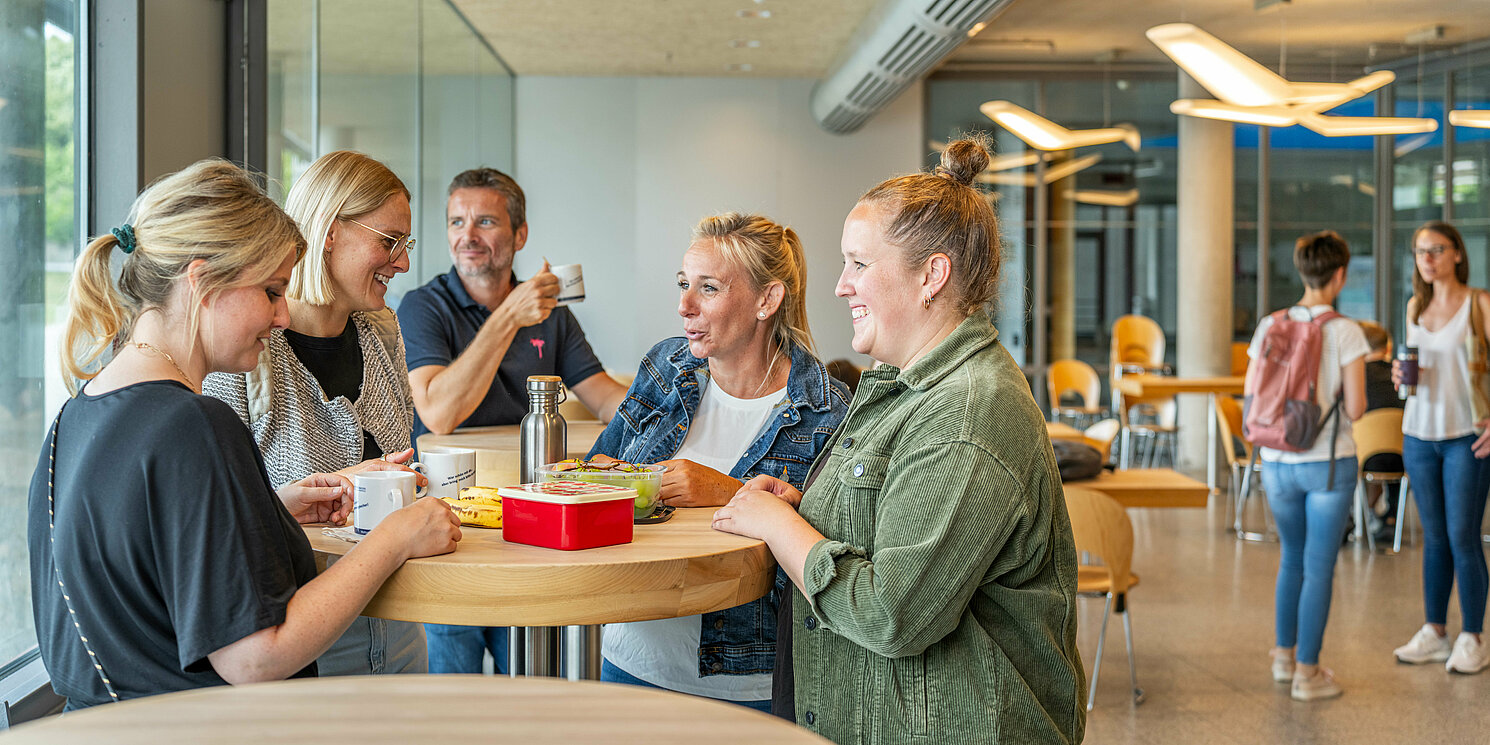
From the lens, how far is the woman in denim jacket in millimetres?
2033

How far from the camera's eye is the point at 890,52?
732cm

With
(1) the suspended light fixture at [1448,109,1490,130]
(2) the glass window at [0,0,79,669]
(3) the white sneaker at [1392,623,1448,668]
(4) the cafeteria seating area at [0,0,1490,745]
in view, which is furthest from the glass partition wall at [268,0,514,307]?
(1) the suspended light fixture at [1448,109,1490,130]

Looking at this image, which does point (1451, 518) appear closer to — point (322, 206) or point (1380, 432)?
point (1380, 432)

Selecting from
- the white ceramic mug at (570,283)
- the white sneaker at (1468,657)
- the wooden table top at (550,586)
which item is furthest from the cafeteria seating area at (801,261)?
the white ceramic mug at (570,283)

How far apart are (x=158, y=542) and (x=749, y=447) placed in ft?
3.64

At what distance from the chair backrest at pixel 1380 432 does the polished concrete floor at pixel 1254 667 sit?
622 mm

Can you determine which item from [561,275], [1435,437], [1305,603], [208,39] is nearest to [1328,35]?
[1435,437]

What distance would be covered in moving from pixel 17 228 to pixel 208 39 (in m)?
0.79

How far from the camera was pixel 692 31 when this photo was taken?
8211 mm

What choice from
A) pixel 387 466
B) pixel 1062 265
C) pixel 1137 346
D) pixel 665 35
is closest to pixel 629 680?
pixel 387 466

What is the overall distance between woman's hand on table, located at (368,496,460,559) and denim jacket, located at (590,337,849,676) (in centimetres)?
60

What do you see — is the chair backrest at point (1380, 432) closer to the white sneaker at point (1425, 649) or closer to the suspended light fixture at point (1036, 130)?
the white sneaker at point (1425, 649)

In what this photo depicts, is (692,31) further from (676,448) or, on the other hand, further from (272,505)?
(272,505)

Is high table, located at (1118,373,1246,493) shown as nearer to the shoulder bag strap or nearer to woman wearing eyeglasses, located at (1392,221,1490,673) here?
woman wearing eyeglasses, located at (1392,221,1490,673)
